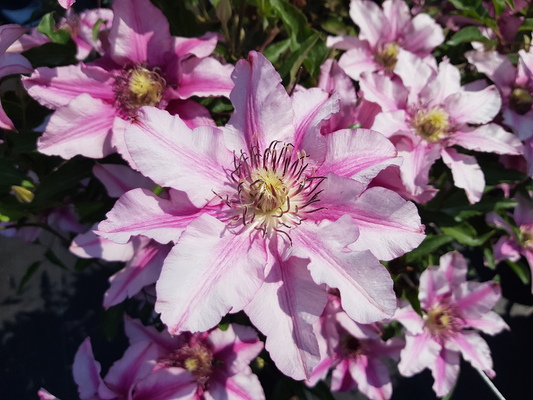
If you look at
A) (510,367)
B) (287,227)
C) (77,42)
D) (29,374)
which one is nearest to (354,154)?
(287,227)

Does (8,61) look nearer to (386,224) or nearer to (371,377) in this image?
(386,224)

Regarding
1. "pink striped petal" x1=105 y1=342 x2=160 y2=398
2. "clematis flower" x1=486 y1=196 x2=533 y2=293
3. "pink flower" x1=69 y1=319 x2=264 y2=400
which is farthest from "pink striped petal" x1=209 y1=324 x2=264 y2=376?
"clematis flower" x1=486 y1=196 x2=533 y2=293

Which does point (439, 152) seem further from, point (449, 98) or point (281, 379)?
point (281, 379)

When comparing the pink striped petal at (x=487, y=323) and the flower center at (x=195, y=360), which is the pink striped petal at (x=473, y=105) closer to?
the pink striped petal at (x=487, y=323)

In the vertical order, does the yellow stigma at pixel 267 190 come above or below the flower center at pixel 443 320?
above

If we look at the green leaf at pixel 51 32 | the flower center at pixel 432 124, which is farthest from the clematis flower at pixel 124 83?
the flower center at pixel 432 124

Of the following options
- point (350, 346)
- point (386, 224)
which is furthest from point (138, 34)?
point (350, 346)
